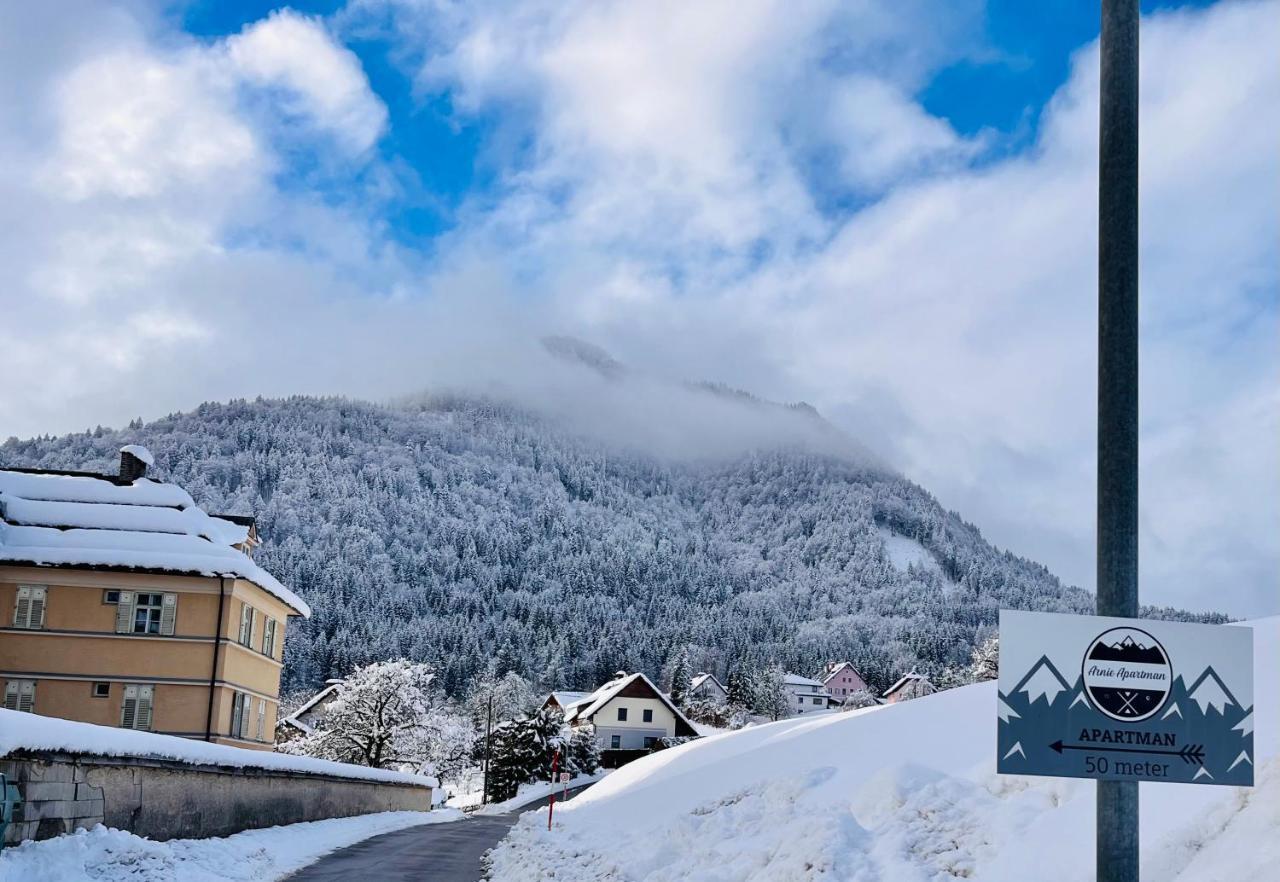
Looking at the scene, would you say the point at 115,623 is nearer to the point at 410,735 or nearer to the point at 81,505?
the point at 81,505

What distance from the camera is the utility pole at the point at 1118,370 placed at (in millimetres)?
4352

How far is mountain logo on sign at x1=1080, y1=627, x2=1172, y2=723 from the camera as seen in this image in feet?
15.3

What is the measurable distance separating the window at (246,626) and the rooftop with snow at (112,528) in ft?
3.29

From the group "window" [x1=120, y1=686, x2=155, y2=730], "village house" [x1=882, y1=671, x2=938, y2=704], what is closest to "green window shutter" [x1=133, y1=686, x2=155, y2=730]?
"window" [x1=120, y1=686, x2=155, y2=730]

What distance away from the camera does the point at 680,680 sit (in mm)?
150875

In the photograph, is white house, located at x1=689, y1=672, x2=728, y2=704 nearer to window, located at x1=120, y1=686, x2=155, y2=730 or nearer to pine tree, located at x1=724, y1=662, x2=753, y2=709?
pine tree, located at x1=724, y1=662, x2=753, y2=709

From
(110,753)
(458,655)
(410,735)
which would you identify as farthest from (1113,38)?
(458,655)

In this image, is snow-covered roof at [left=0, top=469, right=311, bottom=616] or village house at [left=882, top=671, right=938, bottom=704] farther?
village house at [left=882, top=671, right=938, bottom=704]

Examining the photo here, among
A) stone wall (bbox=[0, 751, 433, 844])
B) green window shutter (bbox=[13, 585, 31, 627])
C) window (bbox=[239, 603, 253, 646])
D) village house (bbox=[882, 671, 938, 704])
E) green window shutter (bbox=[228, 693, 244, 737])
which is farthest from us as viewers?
village house (bbox=[882, 671, 938, 704])

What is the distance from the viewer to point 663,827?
2006cm

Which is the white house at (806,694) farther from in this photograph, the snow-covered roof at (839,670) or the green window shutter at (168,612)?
the green window shutter at (168,612)

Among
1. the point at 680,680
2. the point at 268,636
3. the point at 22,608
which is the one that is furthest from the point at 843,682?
the point at 22,608

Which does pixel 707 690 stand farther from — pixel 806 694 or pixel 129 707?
pixel 129 707

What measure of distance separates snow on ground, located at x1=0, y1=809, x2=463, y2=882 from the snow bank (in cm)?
118
